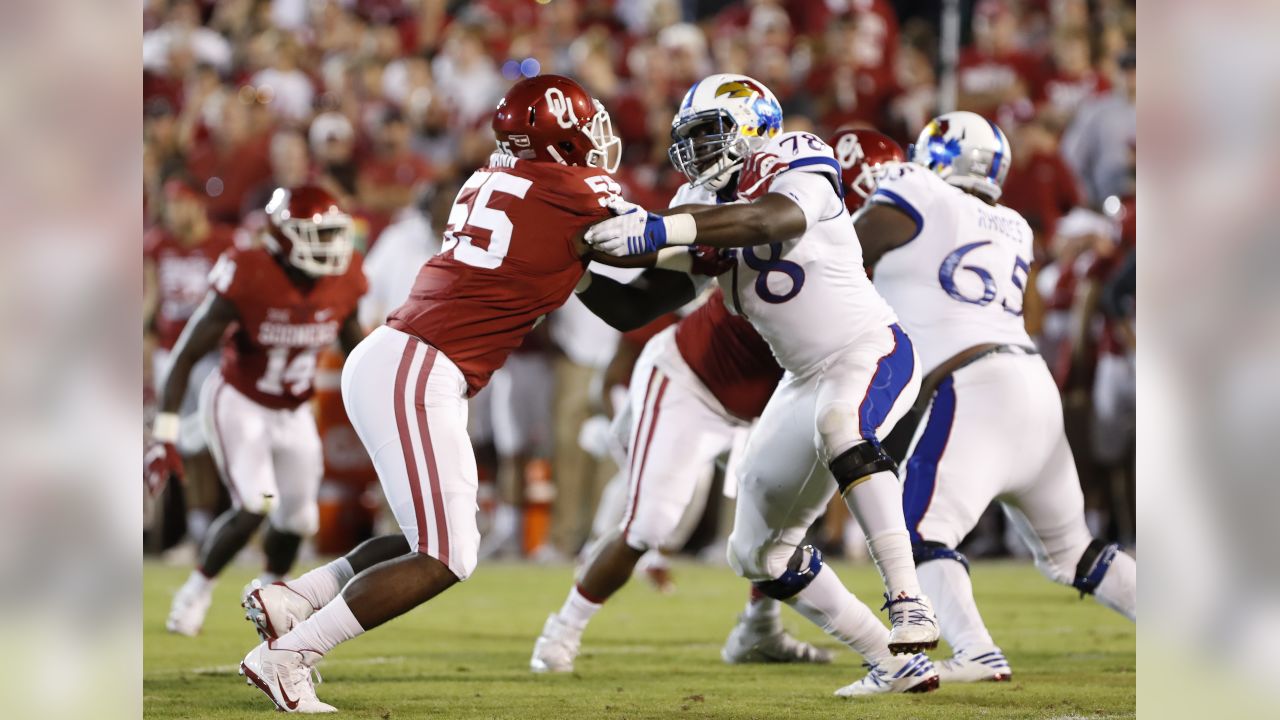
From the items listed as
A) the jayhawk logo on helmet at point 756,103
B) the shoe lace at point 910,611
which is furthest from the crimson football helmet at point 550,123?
the shoe lace at point 910,611

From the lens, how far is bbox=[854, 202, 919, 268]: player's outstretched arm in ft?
17.1

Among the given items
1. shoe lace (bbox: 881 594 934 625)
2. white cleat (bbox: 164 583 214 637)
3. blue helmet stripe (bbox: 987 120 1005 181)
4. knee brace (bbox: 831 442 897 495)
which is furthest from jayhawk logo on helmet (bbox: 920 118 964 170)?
white cleat (bbox: 164 583 214 637)

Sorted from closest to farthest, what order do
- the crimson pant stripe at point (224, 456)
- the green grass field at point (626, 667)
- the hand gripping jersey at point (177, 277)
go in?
the green grass field at point (626, 667) < the crimson pant stripe at point (224, 456) < the hand gripping jersey at point (177, 277)

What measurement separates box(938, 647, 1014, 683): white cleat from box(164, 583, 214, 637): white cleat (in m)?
3.40

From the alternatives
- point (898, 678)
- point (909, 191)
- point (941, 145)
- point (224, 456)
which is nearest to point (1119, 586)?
point (898, 678)

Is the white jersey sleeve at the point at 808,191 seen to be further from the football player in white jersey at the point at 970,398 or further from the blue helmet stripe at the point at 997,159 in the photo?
the blue helmet stripe at the point at 997,159

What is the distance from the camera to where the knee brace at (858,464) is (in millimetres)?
4422

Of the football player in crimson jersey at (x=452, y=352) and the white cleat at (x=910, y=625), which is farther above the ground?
the football player in crimson jersey at (x=452, y=352)

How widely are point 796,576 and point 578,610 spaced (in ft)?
3.41

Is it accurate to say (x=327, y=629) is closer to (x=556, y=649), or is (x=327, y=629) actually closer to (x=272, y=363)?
(x=556, y=649)

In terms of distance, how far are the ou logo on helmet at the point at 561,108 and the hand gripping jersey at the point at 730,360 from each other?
141cm
